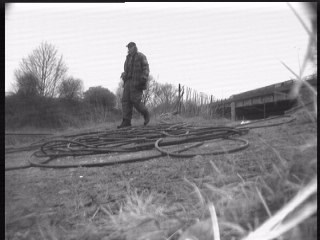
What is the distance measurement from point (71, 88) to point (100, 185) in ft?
1.00

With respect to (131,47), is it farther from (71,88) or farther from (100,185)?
(100,185)

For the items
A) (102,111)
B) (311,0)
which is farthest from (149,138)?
(311,0)

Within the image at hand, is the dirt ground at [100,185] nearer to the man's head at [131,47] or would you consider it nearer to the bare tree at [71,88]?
the bare tree at [71,88]

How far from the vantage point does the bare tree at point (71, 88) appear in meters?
0.57

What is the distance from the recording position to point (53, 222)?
1.66 feet

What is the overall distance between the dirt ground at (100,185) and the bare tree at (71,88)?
152mm

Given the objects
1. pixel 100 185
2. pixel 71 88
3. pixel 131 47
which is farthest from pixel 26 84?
pixel 100 185

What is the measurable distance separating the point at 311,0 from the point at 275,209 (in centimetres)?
34

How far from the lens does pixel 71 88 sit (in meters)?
0.58

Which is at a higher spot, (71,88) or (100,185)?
(71,88)

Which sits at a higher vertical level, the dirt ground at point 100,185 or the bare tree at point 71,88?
the bare tree at point 71,88

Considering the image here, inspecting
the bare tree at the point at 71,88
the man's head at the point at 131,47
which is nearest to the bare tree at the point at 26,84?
the bare tree at the point at 71,88

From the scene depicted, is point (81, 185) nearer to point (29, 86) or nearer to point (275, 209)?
point (29, 86)

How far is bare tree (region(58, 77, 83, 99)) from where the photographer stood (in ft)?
1.86
